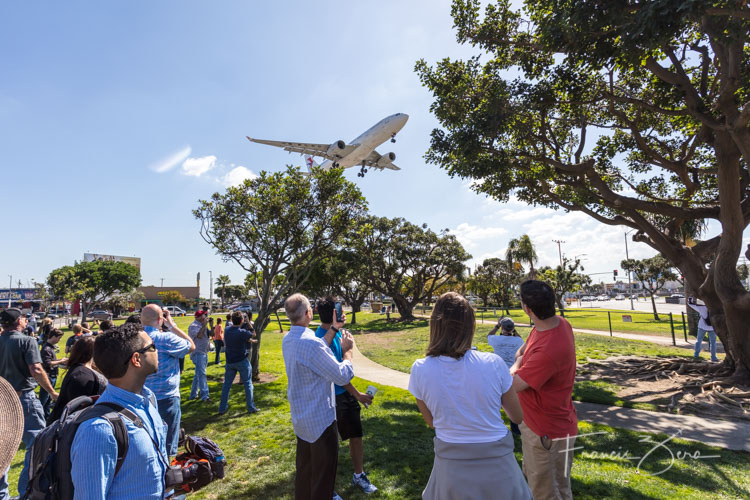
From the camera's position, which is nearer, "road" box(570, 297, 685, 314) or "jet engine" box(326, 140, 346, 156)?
"jet engine" box(326, 140, 346, 156)

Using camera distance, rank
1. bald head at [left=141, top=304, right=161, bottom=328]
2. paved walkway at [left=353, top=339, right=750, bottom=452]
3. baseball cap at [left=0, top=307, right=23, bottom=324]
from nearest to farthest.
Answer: bald head at [left=141, top=304, right=161, bottom=328] < baseball cap at [left=0, top=307, right=23, bottom=324] < paved walkway at [left=353, top=339, right=750, bottom=452]

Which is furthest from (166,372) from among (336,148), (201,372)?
(336,148)

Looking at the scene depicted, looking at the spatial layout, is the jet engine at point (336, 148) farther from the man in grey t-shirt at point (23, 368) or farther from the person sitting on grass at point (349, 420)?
the person sitting on grass at point (349, 420)

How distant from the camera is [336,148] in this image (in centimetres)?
2653

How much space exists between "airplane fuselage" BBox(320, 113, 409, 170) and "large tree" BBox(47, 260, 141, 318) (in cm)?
3722

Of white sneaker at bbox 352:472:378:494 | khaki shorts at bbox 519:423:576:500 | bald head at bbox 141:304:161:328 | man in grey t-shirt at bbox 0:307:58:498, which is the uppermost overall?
bald head at bbox 141:304:161:328

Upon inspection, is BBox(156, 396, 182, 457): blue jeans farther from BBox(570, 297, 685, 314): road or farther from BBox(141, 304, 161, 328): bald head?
BBox(570, 297, 685, 314): road

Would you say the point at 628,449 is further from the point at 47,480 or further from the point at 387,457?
the point at 47,480

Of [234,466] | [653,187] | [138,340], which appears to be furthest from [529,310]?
[653,187]

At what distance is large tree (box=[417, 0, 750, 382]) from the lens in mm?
6953

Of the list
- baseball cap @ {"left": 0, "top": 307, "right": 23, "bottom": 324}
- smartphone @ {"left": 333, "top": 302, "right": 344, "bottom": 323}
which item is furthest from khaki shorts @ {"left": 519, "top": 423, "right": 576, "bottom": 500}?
baseball cap @ {"left": 0, "top": 307, "right": 23, "bottom": 324}

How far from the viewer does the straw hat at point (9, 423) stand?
213 centimetres

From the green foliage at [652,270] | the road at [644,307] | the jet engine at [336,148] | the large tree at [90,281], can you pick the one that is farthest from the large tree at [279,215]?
the large tree at [90,281]

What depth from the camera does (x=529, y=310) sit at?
2.91 meters
